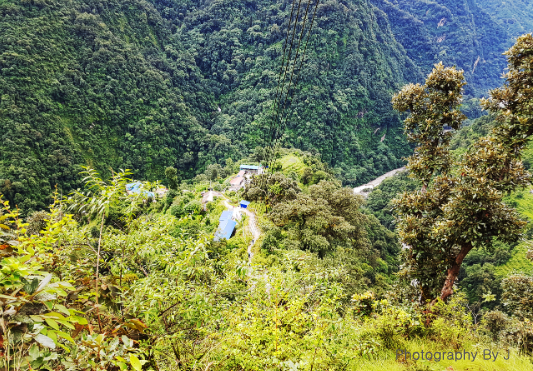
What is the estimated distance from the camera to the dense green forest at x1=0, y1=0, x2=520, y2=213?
47656mm

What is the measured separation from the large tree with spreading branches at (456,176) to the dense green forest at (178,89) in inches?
1900

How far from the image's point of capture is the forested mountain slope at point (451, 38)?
5335 inches

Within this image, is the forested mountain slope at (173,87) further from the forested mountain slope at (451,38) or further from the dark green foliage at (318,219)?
the forested mountain slope at (451,38)

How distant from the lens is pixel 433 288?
705cm

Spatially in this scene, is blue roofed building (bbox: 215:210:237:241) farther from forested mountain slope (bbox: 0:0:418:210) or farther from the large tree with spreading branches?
forested mountain slope (bbox: 0:0:418:210)

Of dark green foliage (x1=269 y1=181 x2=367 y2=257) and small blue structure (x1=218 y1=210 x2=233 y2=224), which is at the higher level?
dark green foliage (x1=269 y1=181 x2=367 y2=257)

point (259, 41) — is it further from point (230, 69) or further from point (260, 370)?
point (260, 370)

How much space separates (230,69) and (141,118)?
1578 inches

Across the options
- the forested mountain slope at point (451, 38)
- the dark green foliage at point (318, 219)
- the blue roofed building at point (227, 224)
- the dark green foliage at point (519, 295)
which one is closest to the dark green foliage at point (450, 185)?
the dark green foliage at point (519, 295)

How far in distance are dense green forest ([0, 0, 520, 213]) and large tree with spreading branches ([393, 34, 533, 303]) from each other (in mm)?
48253

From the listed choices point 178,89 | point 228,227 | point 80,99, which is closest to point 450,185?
point 228,227

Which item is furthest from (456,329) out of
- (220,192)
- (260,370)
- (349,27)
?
(349,27)

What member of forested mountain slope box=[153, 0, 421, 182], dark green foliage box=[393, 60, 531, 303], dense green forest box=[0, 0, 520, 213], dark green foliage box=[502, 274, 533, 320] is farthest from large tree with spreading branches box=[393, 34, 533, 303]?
forested mountain slope box=[153, 0, 421, 182]

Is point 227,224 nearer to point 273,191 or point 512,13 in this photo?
point 273,191
